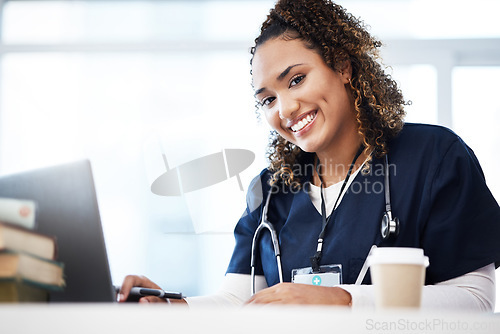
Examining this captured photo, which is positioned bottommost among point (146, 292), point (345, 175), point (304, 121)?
point (146, 292)

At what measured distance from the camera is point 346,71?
1.51 m

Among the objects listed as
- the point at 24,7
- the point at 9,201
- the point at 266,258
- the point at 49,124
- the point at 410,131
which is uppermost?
the point at 24,7

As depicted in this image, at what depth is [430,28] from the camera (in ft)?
8.99

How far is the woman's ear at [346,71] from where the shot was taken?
1498 millimetres

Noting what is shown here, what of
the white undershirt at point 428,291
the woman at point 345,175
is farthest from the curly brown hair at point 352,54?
the white undershirt at point 428,291

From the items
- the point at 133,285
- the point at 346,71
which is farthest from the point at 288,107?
the point at 133,285

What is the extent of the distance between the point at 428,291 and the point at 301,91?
0.63 meters

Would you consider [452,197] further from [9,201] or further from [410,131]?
[9,201]

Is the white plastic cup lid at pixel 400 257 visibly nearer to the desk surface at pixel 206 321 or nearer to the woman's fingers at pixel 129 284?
the desk surface at pixel 206 321

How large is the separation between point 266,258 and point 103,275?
695mm

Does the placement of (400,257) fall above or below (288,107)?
below

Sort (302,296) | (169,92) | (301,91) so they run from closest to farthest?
1. (302,296)
2. (301,91)
3. (169,92)

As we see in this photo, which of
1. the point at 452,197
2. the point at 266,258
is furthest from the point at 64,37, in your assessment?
the point at 452,197

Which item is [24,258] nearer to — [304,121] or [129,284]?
[129,284]
